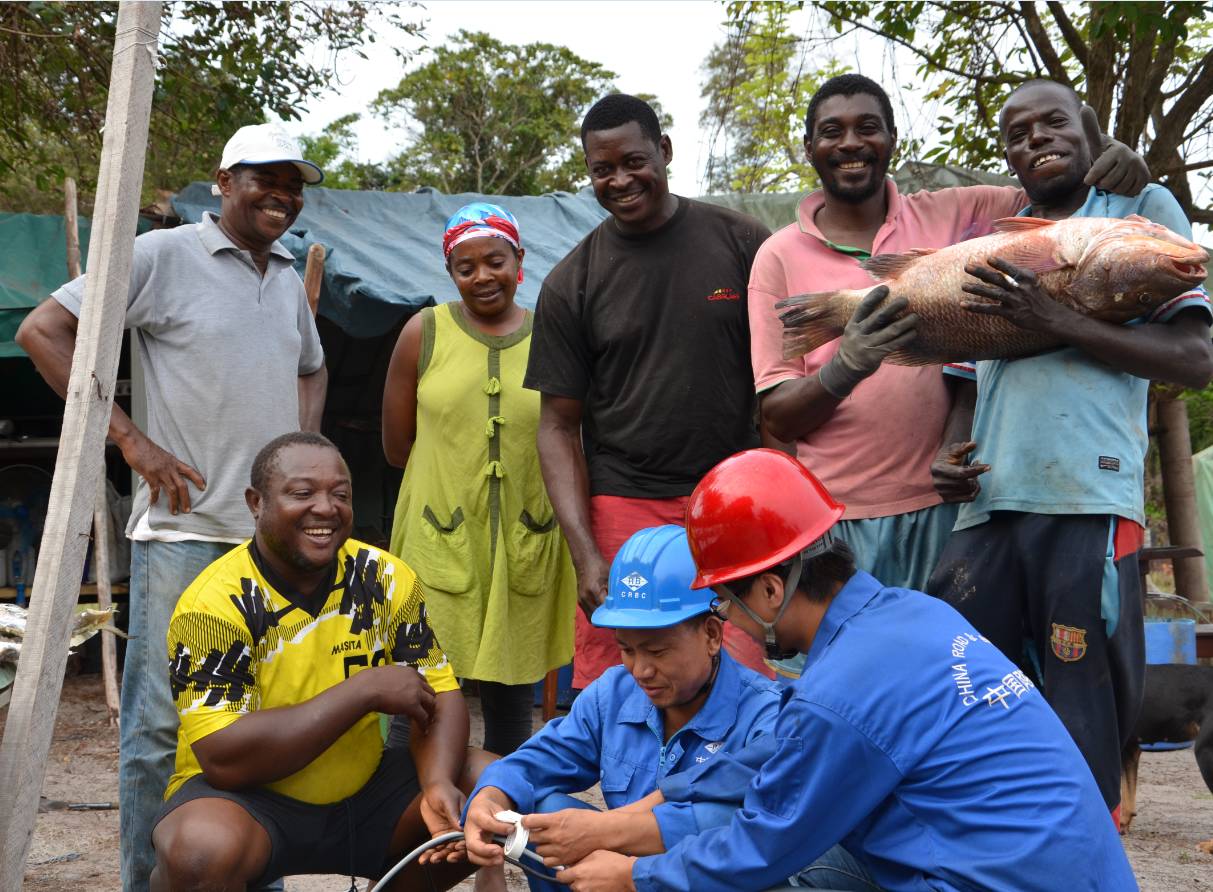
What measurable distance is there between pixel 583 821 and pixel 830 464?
1.12 m

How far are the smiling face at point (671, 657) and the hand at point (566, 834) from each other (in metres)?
0.31

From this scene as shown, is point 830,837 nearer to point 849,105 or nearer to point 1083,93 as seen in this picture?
point 849,105

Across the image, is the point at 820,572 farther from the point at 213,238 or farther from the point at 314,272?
the point at 314,272

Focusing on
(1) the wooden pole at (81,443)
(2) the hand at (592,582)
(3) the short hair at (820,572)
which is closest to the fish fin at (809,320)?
(3) the short hair at (820,572)

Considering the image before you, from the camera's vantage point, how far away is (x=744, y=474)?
2.52m

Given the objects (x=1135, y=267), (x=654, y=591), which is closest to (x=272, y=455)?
(x=654, y=591)

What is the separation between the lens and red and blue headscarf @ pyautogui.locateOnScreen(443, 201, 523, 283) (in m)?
4.05

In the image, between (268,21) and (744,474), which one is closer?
(744,474)

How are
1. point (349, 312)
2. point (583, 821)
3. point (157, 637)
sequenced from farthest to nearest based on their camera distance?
point (349, 312), point (157, 637), point (583, 821)

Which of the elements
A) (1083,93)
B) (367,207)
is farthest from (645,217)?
(1083,93)

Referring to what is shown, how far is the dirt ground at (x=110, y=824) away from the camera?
4.48m

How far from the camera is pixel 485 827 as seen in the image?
2.81m

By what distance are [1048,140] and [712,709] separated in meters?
1.53

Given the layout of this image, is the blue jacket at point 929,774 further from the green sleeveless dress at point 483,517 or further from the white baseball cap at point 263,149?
the white baseball cap at point 263,149
